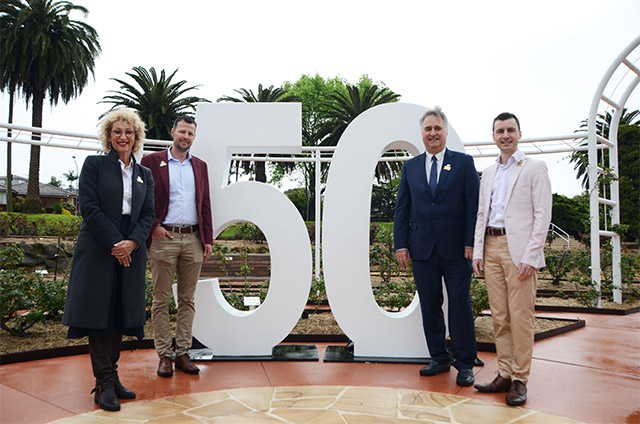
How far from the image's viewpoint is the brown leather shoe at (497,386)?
3021mm

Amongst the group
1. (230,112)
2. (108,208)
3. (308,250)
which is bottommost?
(308,250)

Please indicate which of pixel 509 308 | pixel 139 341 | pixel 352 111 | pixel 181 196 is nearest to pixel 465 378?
pixel 509 308

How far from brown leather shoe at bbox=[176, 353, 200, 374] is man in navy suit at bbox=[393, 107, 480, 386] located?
1947 millimetres

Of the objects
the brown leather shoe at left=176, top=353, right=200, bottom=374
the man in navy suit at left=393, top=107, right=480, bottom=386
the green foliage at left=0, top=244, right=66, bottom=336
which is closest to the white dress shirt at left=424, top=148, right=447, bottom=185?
the man in navy suit at left=393, top=107, right=480, bottom=386

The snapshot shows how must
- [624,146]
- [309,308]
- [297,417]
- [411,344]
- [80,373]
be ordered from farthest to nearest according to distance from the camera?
[624,146]
[309,308]
[411,344]
[80,373]
[297,417]

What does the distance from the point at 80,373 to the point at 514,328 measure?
3.46 m

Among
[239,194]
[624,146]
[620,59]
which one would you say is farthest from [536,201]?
[624,146]

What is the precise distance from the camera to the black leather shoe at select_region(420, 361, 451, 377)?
341cm

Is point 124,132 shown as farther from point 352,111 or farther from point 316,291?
point 352,111

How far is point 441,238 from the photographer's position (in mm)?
3381

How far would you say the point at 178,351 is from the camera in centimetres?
357

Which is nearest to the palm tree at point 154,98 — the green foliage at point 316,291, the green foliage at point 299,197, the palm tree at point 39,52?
the palm tree at point 39,52

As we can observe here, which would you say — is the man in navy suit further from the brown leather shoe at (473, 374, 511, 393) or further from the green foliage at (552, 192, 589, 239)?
the green foliage at (552, 192, 589, 239)

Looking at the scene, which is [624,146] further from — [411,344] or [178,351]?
[178,351]
